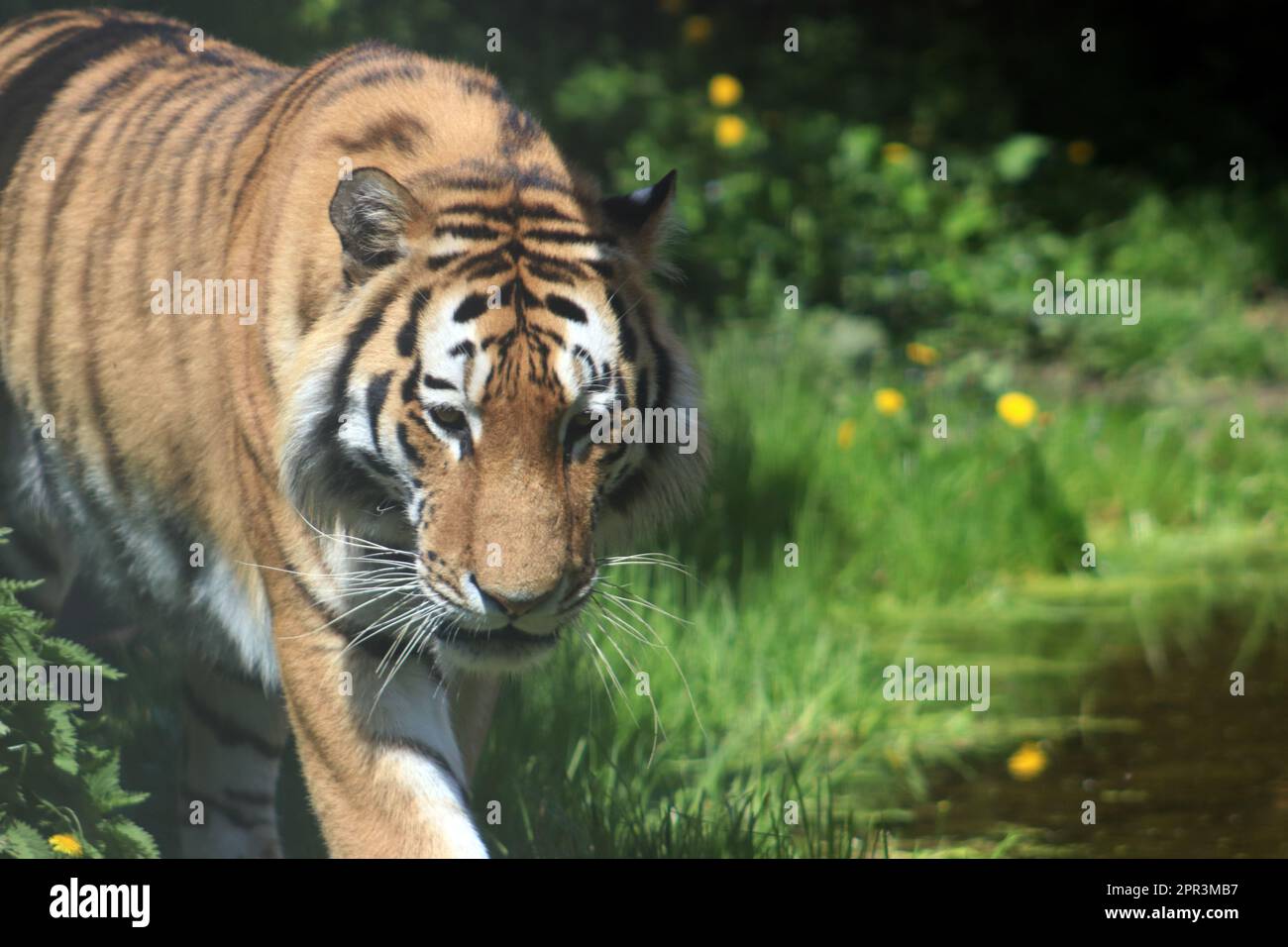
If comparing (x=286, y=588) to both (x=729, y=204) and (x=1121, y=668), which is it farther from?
(x=729, y=204)

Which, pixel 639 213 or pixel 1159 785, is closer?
pixel 639 213

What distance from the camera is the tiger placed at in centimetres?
274

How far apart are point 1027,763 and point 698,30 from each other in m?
5.16

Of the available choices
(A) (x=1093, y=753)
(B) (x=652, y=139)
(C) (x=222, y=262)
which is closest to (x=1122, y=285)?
(B) (x=652, y=139)

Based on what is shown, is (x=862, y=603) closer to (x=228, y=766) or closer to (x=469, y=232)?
(x=228, y=766)

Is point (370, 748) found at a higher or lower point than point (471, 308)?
lower

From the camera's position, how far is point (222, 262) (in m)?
3.24

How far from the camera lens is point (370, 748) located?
2854mm

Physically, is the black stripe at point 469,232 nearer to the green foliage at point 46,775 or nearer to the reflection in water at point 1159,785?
the green foliage at point 46,775

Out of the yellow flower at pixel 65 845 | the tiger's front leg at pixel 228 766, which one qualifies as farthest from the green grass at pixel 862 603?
the yellow flower at pixel 65 845

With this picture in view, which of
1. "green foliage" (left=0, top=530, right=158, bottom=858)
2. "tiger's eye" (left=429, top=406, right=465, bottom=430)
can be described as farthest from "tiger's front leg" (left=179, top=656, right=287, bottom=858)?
"tiger's eye" (left=429, top=406, right=465, bottom=430)

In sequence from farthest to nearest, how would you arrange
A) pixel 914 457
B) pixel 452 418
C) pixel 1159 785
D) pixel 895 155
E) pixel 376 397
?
pixel 895 155 < pixel 914 457 < pixel 1159 785 < pixel 376 397 < pixel 452 418

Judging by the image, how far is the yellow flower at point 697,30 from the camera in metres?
8.32

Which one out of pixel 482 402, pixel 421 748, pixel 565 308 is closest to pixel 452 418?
pixel 482 402
